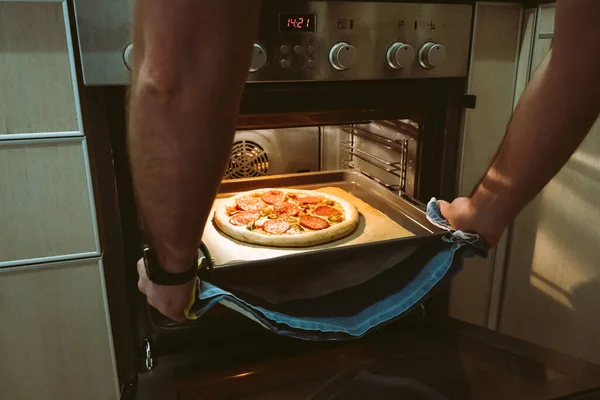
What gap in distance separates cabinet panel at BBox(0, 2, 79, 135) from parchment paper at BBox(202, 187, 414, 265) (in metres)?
0.32

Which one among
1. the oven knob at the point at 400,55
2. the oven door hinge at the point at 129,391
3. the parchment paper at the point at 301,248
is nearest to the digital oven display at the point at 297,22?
the oven knob at the point at 400,55

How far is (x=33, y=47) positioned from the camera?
2.68ft

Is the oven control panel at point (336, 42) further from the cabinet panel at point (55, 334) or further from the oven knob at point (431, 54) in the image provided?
the cabinet panel at point (55, 334)

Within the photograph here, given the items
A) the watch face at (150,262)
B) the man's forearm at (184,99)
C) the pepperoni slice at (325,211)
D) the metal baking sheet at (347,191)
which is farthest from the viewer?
the pepperoni slice at (325,211)

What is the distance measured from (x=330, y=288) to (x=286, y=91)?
1.17 feet

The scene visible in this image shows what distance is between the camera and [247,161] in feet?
4.03

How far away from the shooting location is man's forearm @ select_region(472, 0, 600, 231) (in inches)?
29.0

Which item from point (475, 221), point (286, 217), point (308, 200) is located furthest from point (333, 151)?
point (475, 221)

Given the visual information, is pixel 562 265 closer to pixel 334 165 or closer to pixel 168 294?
pixel 334 165

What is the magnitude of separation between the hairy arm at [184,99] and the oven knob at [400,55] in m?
0.52

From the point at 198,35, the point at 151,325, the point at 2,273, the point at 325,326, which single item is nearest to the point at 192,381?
the point at 151,325

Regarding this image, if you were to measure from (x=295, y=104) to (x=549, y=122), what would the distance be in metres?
0.42

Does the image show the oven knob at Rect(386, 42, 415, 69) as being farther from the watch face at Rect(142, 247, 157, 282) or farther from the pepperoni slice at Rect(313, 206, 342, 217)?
the watch face at Rect(142, 247, 157, 282)

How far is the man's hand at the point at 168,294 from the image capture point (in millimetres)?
688
